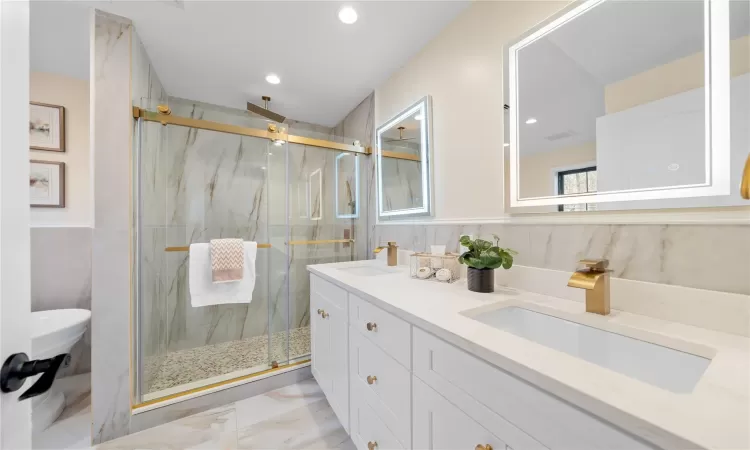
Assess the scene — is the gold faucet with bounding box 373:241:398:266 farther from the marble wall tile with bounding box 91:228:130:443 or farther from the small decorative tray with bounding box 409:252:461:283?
the marble wall tile with bounding box 91:228:130:443

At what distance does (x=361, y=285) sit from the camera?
1.24 meters

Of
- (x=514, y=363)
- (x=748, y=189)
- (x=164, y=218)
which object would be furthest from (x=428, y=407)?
(x=164, y=218)

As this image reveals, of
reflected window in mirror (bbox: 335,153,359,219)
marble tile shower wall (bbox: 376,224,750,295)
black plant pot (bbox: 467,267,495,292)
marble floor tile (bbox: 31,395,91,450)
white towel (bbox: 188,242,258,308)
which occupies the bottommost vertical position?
marble floor tile (bbox: 31,395,91,450)

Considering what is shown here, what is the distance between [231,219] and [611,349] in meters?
2.40

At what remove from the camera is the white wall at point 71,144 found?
6.54 feet

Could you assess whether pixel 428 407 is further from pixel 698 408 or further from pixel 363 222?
pixel 363 222

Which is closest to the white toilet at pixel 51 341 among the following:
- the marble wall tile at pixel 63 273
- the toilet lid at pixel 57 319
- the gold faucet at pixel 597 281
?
the toilet lid at pixel 57 319

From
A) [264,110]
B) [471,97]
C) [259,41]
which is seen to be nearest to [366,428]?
[471,97]

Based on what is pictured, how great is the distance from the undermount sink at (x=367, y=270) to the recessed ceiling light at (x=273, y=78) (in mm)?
1551

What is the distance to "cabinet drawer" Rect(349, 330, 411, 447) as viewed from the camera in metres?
0.89

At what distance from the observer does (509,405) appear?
1.87 feet

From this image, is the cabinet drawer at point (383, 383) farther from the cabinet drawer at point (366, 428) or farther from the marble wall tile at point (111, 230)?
the marble wall tile at point (111, 230)

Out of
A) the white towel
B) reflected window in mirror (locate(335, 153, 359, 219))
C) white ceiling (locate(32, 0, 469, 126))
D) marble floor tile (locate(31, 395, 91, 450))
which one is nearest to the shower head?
white ceiling (locate(32, 0, 469, 126))

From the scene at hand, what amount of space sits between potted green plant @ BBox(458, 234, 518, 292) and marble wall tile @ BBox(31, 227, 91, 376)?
8.79ft
